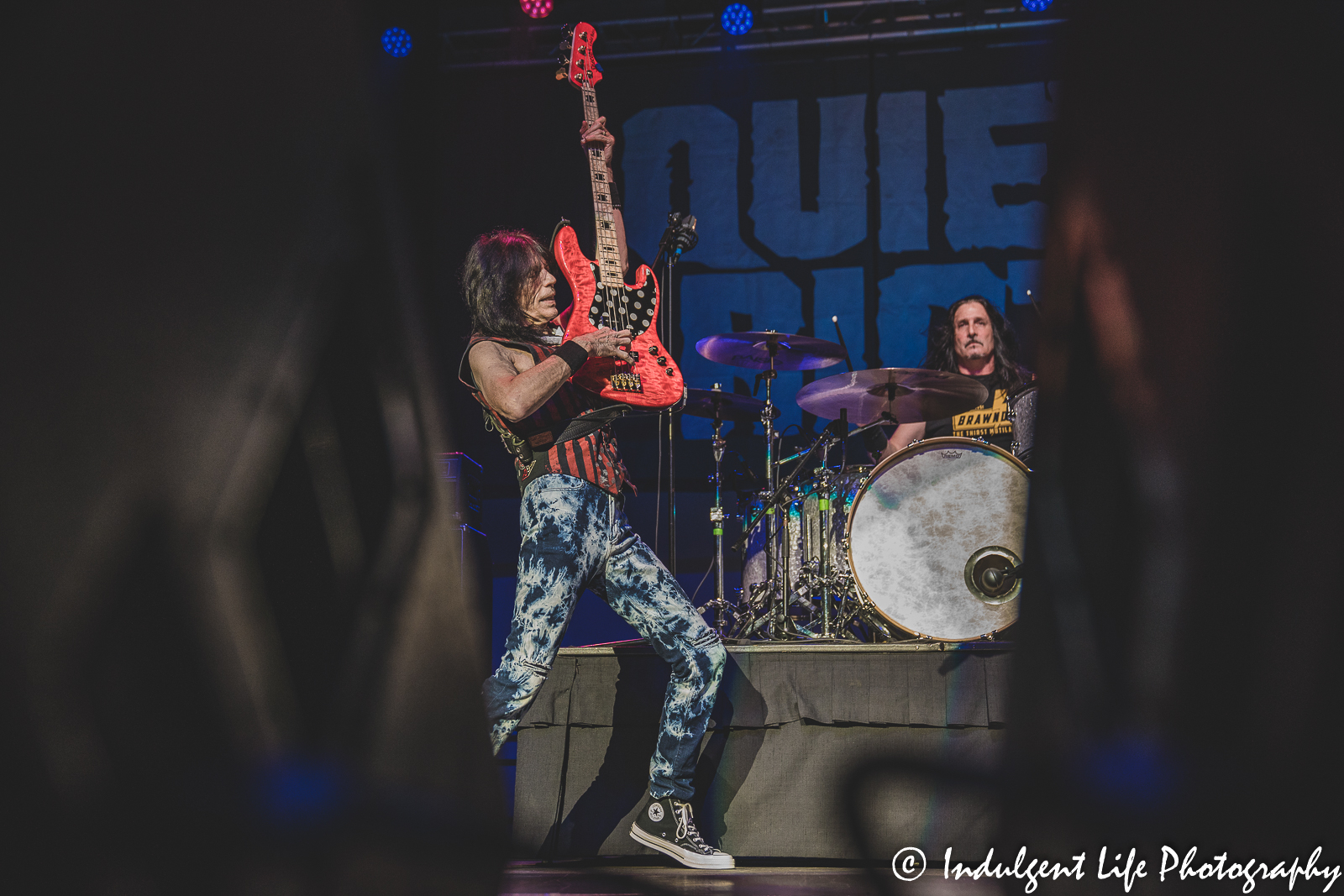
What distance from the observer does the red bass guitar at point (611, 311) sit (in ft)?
10.5

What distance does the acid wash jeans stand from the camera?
9.22 ft

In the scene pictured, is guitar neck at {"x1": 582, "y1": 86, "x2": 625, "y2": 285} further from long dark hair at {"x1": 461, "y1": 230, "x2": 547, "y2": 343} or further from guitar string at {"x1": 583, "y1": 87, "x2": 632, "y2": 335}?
long dark hair at {"x1": 461, "y1": 230, "x2": 547, "y2": 343}

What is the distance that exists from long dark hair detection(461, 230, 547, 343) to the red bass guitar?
20 cm

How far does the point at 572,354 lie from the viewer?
2.83 meters

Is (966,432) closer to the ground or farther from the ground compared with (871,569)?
farther from the ground

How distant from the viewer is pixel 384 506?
1.85 ft

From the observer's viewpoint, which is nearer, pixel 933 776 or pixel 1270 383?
pixel 1270 383

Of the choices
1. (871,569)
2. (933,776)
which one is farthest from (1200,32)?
(871,569)

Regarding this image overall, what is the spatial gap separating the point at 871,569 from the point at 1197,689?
3.95 metres

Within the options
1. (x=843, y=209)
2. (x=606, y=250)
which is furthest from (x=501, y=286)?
(x=843, y=209)

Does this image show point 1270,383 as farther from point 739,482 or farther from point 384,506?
point 739,482

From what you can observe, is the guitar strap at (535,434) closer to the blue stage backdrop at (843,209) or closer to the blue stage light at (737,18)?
the blue stage backdrop at (843,209)

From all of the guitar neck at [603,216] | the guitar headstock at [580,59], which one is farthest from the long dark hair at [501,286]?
the guitar headstock at [580,59]

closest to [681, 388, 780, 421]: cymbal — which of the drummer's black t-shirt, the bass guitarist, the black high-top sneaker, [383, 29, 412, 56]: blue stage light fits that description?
the drummer's black t-shirt
